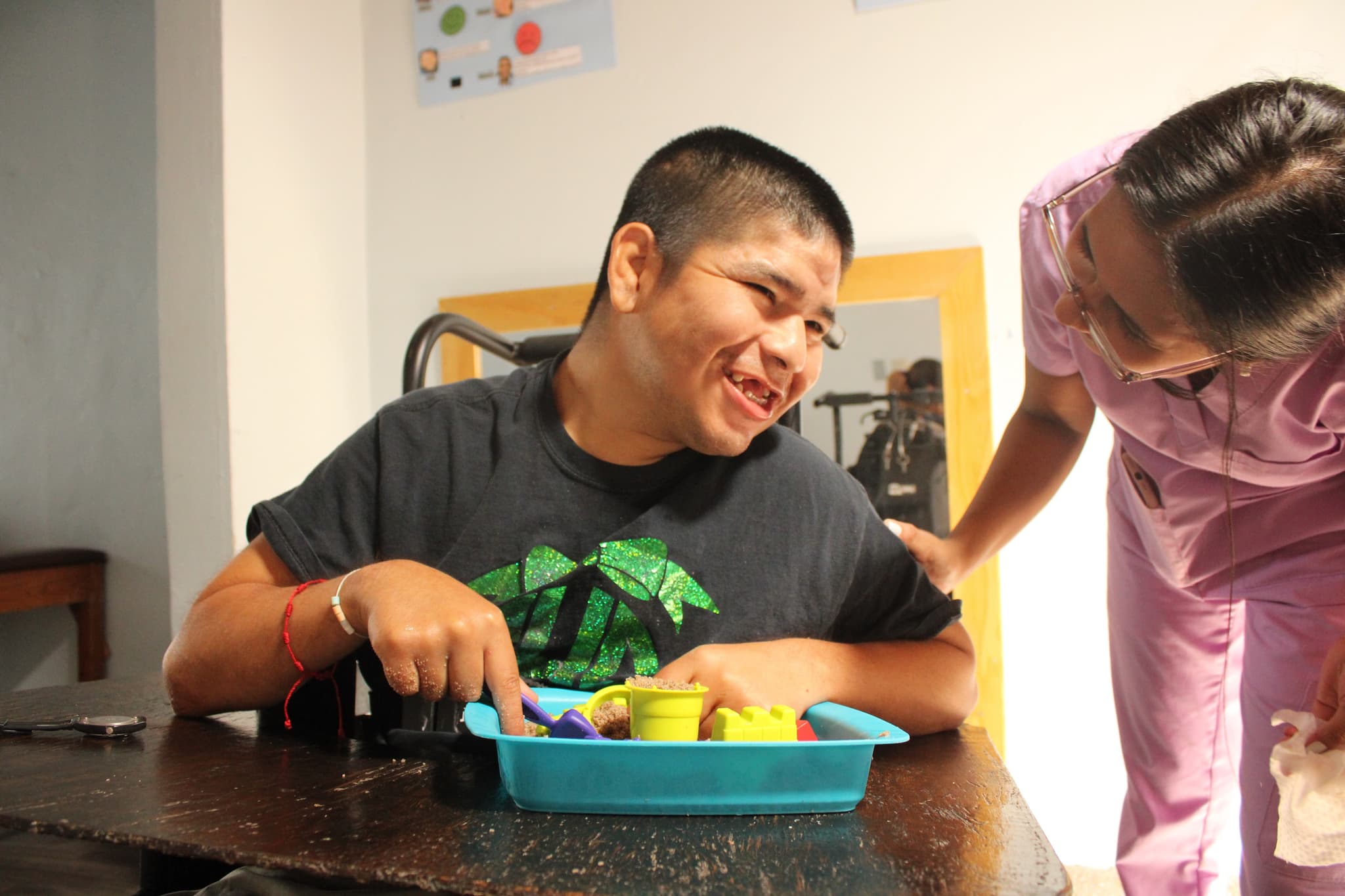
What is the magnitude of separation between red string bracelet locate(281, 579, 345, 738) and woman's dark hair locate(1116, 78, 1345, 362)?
2.58ft

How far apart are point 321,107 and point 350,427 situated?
727 millimetres

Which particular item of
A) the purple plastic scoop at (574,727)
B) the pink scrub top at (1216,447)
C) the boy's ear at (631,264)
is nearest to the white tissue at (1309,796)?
the pink scrub top at (1216,447)

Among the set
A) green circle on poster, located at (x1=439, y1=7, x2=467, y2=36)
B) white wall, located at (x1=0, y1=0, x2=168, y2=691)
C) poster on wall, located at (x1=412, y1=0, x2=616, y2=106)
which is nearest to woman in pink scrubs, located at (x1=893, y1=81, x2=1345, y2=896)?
poster on wall, located at (x1=412, y1=0, x2=616, y2=106)

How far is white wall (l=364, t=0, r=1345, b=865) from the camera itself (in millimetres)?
1793

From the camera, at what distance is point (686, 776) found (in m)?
0.55

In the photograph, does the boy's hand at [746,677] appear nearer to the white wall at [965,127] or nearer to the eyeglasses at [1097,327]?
the eyeglasses at [1097,327]

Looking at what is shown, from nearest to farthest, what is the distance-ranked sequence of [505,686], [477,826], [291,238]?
[477,826]
[505,686]
[291,238]

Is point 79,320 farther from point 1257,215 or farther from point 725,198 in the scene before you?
point 1257,215

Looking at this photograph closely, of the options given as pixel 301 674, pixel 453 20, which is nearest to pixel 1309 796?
pixel 301 674

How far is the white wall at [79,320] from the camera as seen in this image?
2.63 meters

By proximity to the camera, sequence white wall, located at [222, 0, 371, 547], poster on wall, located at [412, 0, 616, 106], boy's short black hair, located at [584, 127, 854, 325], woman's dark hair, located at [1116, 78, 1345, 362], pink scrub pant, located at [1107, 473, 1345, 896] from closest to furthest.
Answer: woman's dark hair, located at [1116, 78, 1345, 362], boy's short black hair, located at [584, 127, 854, 325], pink scrub pant, located at [1107, 473, 1345, 896], white wall, located at [222, 0, 371, 547], poster on wall, located at [412, 0, 616, 106]

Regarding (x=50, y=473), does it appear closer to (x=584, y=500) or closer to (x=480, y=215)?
(x=480, y=215)

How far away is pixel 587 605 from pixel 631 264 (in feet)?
1.21

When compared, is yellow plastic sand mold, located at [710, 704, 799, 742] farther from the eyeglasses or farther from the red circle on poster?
the red circle on poster
